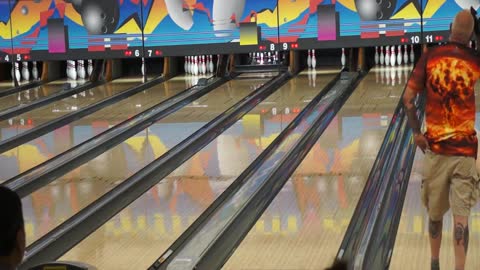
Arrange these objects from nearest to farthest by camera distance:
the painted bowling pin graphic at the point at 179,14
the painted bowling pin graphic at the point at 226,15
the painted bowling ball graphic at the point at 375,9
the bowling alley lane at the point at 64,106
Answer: the bowling alley lane at the point at 64,106
the painted bowling ball graphic at the point at 375,9
the painted bowling pin graphic at the point at 226,15
the painted bowling pin graphic at the point at 179,14

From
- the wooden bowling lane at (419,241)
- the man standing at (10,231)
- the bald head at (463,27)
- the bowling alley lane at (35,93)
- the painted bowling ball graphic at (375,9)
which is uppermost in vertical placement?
the painted bowling ball graphic at (375,9)

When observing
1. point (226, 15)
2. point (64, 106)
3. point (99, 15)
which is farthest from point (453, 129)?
point (99, 15)

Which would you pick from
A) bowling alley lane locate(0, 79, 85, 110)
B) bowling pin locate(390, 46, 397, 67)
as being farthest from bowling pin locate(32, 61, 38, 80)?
bowling pin locate(390, 46, 397, 67)

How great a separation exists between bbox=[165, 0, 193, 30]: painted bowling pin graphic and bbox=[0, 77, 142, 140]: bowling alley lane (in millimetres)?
783

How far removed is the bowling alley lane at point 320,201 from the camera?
344 centimetres

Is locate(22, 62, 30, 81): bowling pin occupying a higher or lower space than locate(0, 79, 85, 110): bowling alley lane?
higher

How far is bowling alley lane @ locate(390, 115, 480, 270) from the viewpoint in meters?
3.24

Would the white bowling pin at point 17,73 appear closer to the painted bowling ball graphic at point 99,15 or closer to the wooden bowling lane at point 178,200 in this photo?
the painted bowling ball graphic at point 99,15

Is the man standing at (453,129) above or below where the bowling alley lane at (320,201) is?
above

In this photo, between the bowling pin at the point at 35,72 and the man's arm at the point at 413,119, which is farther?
the bowling pin at the point at 35,72

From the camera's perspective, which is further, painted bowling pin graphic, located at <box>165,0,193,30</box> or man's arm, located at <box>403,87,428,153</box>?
painted bowling pin graphic, located at <box>165,0,193,30</box>

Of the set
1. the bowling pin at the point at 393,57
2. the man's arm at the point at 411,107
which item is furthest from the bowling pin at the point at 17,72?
the man's arm at the point at 411,107

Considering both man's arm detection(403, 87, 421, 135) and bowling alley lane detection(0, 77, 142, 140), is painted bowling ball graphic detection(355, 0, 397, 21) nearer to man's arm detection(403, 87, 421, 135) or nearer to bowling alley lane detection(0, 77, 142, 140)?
bowling alley lane detection(0, 77, 142, 140)

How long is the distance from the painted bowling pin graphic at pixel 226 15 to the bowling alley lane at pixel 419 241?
4.68 meters
